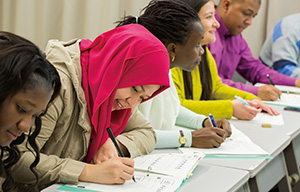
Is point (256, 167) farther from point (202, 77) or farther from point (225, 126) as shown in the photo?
point (202, 77)

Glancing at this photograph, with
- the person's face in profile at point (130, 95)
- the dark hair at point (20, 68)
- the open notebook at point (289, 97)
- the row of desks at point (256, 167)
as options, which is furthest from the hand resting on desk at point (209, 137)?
the open notebook at point (289, 97)

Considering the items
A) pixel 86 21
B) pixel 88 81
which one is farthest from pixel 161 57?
pixel 86 21

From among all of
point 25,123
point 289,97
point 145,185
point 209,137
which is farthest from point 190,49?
point 289,97

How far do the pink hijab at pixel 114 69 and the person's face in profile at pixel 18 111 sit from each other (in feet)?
1.32

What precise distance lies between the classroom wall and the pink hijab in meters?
0.81

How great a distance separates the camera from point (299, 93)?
11.2ft

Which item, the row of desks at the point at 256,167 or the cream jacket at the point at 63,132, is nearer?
the cream jacket at the point at 63,132

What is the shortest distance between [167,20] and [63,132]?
70cm

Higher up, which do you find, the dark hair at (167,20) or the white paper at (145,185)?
the dark hair at (167,20)

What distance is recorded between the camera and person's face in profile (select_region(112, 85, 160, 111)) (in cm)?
154

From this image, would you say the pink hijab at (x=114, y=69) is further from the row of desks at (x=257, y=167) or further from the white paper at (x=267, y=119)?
the white paper at (x=267, y=119)

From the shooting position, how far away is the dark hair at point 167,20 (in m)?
1.92

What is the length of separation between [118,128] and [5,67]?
28.2 inches

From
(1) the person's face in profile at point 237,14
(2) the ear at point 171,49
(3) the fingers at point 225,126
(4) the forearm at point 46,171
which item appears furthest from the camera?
(1) the person's face in profile at point 237,14
